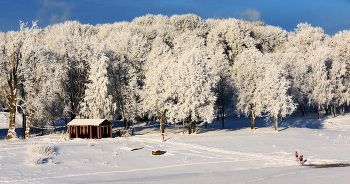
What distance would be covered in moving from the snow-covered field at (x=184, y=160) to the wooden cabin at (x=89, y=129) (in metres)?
5.59

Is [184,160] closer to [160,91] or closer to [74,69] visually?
[160,91]

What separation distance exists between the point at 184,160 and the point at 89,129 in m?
16.0

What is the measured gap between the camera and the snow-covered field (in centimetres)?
2139

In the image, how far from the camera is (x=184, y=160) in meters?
29.4

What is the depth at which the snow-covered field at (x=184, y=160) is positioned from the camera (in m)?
21.4

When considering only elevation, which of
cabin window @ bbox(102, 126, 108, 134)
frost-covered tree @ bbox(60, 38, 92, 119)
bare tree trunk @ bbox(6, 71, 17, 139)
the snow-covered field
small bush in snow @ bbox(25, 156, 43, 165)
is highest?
frost-covered tree @ bbox(60, 38, 92, 119)

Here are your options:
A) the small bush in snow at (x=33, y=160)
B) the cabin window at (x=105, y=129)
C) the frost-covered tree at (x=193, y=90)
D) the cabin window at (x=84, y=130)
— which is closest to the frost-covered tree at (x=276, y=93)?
the frost-covered tree at (x=193, y=90)

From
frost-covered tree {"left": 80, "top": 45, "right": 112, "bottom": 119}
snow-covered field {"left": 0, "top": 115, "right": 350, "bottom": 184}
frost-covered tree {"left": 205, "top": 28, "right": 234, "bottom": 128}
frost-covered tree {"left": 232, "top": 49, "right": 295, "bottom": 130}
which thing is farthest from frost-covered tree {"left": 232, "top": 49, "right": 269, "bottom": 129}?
frost-covered tree {"left": 80, "top": 45, "right": 112, "bottom": 119}

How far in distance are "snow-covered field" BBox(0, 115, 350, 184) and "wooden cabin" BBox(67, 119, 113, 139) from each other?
5586 millimetres

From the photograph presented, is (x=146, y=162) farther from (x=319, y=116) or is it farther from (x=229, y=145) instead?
(x=319, y=116)

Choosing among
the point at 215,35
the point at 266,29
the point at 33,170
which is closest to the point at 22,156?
the point at 33,170

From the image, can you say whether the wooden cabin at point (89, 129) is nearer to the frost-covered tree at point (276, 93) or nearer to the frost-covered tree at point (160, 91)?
the frost-covered tree at point (160, 91)

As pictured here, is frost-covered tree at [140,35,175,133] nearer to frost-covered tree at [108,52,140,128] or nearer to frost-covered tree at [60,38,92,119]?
frost-covered tree at [108,52,140,128]

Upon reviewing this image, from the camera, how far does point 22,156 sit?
26.2 metres
